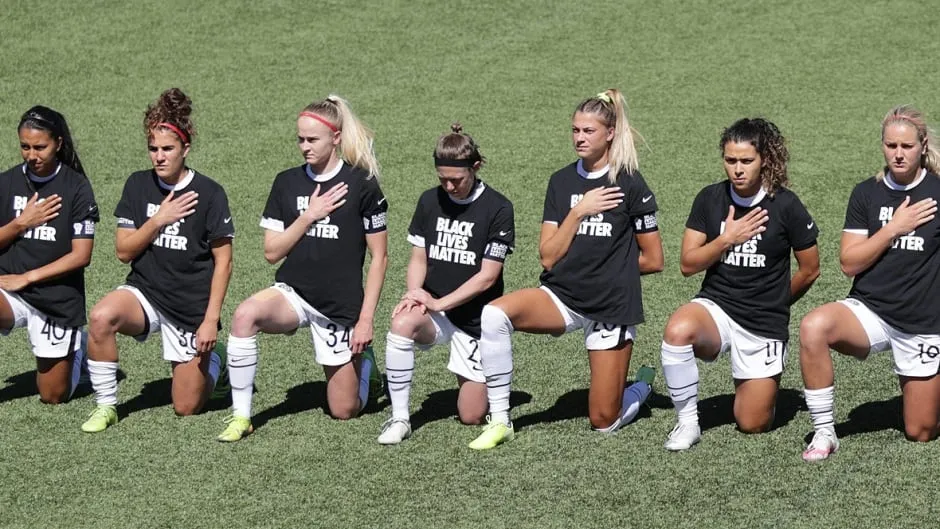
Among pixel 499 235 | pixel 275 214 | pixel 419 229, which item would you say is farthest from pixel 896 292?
pixel 275 214

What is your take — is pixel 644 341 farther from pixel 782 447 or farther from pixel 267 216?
pixel 267 216

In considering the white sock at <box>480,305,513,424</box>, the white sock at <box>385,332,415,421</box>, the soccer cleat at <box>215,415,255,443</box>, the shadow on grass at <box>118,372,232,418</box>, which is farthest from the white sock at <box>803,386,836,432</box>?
the shadow on grass at <box>118,372,232,418</box>

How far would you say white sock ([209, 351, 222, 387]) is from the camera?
322 inches

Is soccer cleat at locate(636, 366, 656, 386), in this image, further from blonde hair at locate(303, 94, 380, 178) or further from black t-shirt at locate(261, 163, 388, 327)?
blonde hair at locate(303, 94, 380, 178)

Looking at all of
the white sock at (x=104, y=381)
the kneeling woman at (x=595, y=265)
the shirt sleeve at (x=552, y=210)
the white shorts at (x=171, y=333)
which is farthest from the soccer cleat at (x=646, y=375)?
the white sock at (x=104, y=381)

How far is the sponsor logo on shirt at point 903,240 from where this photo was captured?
722 centimetres

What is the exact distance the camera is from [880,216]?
23.9 feet

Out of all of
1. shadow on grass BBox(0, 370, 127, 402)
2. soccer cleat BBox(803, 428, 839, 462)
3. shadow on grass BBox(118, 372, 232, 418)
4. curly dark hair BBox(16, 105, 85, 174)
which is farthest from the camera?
shadow on grass BBox(0, 370, 127, 402)

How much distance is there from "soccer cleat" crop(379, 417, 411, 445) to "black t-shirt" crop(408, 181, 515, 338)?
2.05ft

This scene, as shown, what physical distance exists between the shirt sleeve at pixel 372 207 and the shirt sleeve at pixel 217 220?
2.43 feet

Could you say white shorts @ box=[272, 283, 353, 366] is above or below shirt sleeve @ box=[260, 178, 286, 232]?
below

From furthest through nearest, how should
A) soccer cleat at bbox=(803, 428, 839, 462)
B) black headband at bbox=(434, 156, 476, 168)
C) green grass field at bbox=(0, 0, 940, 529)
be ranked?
black headband at bbox=(434, 156, 476, 168)
soccer cleat at bbox=(803, 428, 839, 462)
green grass field at bbox=(0, 0, 940, 529)

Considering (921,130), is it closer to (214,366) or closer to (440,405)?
Result: (440,405)

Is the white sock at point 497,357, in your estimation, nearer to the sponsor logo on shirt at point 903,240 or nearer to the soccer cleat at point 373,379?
the soccer cleat at point 373,379
